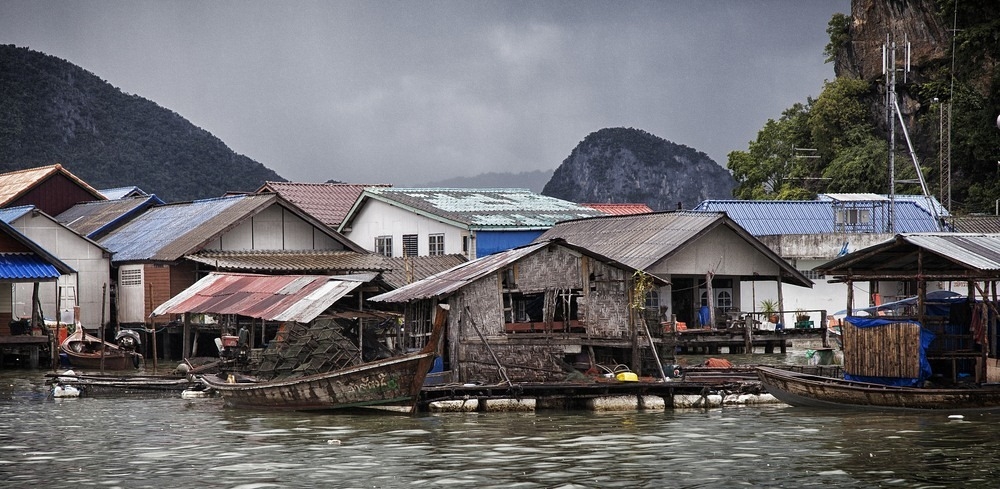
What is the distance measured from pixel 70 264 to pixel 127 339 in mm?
4566

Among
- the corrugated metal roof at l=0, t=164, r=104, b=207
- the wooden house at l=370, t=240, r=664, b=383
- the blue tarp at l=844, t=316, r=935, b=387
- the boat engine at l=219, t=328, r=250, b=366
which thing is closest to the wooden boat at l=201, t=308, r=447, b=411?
the wooden house at l=370, t=240, r=664, b=383

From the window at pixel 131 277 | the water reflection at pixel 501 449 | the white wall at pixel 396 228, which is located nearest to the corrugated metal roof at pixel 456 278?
the water reflection at pixel 501 449

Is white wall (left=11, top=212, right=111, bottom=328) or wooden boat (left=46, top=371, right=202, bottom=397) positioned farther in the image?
white wall (left=11, top=212, right=111, bottom=328)

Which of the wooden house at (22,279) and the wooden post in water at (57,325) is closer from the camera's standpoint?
the wooden post in water at (57,325)

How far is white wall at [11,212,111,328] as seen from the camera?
41.6 metres

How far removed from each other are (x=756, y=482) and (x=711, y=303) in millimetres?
23341

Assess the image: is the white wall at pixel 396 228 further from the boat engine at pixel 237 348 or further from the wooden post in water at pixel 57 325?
the wooden post in water at pixel 57 325

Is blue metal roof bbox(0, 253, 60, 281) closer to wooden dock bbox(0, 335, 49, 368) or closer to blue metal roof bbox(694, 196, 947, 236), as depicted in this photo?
wooden dock bbox(0, 335, 49, 368)

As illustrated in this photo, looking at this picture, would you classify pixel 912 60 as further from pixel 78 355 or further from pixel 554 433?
pixel 554 433

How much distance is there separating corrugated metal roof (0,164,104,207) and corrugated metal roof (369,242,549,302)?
99.4 feet

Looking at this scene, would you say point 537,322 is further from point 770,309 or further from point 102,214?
point 102,214

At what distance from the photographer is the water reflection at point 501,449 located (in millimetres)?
16391

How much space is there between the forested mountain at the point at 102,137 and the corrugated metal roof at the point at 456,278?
55.1 metres

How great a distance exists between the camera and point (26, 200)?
53.0 metres
